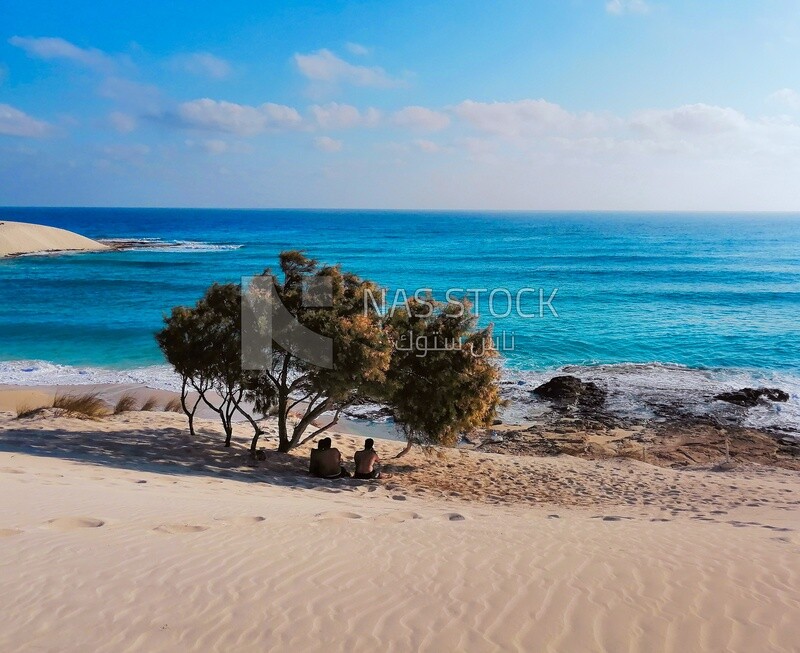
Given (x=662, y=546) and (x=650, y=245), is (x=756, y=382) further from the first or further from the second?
(x=650, y=245)

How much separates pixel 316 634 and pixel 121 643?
4.65 feet

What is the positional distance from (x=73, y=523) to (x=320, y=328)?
19.4 feet

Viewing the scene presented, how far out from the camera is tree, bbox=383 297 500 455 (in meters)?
13.5

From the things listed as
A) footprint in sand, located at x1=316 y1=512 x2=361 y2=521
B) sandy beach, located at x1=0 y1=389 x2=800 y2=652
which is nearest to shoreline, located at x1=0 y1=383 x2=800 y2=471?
sandy beach, located at x1=0 y1=389 x2=800 y2=652

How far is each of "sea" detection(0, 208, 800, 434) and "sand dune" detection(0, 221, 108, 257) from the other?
3.86m

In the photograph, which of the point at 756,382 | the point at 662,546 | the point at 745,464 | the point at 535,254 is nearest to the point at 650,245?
the point at 535,254

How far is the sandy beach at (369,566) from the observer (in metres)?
4.86

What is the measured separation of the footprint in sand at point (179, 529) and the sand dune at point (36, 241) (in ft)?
252

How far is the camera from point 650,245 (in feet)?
327

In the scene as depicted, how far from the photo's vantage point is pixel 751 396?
21188 mm

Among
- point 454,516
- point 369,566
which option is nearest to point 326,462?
point 454,516

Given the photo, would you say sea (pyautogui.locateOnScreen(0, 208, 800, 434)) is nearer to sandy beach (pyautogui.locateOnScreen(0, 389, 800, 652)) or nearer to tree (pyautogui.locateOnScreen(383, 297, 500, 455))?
tree (pyautogui.locateOnScreen(383, 297, 500, 455))

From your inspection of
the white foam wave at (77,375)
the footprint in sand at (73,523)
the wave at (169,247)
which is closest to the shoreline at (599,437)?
the white foam wave at (77,375)

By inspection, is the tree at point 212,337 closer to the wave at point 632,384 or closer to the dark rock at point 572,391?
the wave at point 632,384
